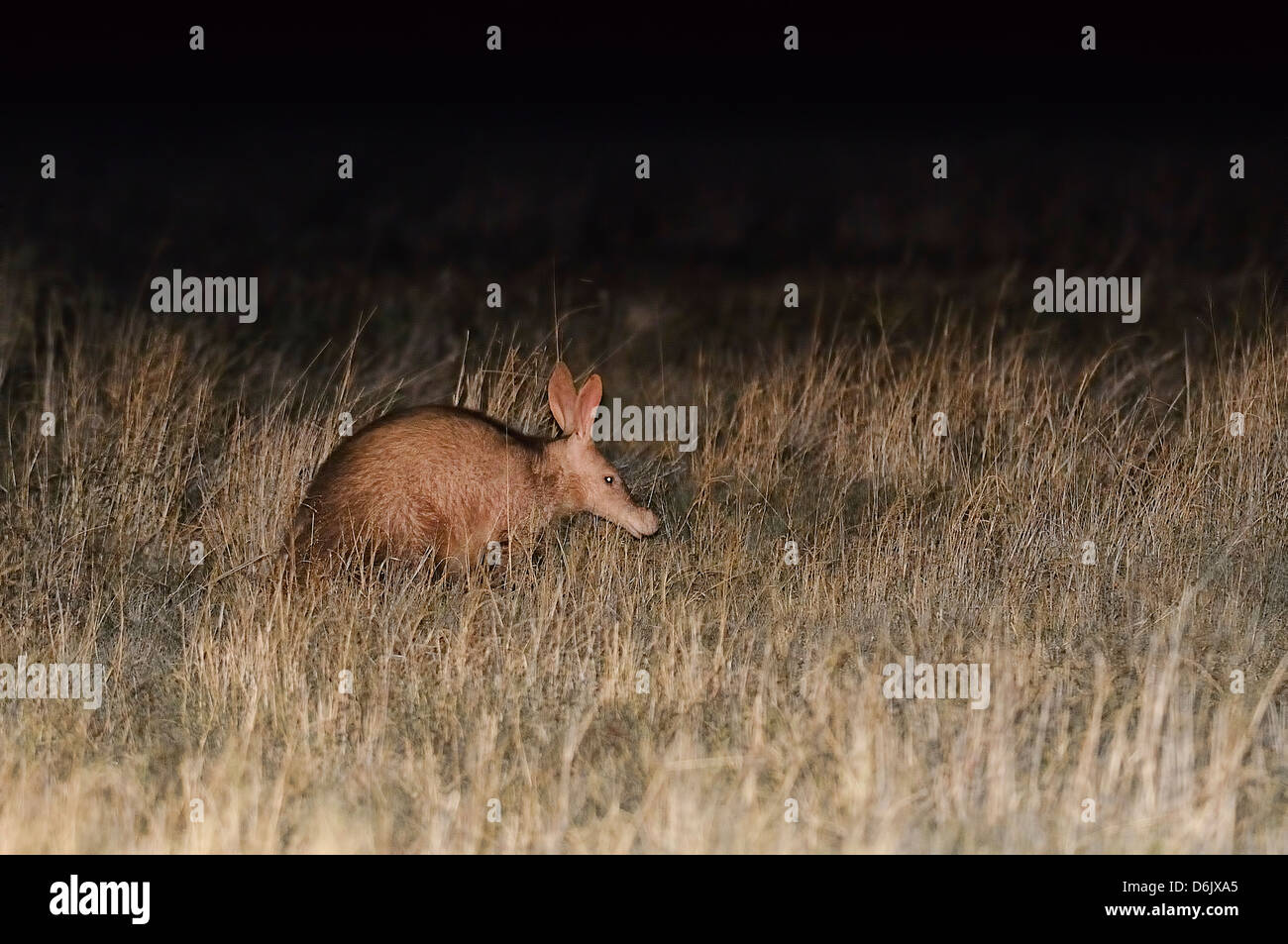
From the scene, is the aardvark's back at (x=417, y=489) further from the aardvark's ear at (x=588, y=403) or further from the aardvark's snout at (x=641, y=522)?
the aardvark's snout at (x=641, y=522)

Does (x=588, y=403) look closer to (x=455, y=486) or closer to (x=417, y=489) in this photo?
(x=455, y=486)

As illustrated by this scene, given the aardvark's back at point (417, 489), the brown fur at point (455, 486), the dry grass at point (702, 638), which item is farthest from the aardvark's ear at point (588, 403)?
the dry grass at point (702, 638)

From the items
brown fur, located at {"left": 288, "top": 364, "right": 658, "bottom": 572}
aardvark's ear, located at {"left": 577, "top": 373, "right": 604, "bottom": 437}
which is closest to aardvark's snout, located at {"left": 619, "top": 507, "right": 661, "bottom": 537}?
brown fur, located at {"left": 288, "top": 364, "right": 658, "bottom": 572}

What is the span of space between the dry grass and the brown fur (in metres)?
0.25

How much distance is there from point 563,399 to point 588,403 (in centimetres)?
13

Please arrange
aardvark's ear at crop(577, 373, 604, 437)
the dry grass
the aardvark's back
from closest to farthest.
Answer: the dry grass, the aardvark's back, aardvark's ear at crop(577, 373, 604, 437)

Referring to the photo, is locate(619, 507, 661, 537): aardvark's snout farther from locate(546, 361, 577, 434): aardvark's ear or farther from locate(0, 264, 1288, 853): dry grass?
locate(546, 361, 577, 434): aardvark's ear

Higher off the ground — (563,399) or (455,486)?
(563,399)

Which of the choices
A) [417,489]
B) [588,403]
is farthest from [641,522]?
[417,489]

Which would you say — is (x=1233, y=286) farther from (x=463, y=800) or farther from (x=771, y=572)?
(x=463, y=800)

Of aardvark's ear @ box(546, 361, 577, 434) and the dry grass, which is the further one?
aardvark's ear @ box(546, 361, 577, 434)

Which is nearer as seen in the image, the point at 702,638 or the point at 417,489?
the point at 702,638

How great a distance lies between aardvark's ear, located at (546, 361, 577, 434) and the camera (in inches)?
326

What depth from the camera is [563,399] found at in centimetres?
837
